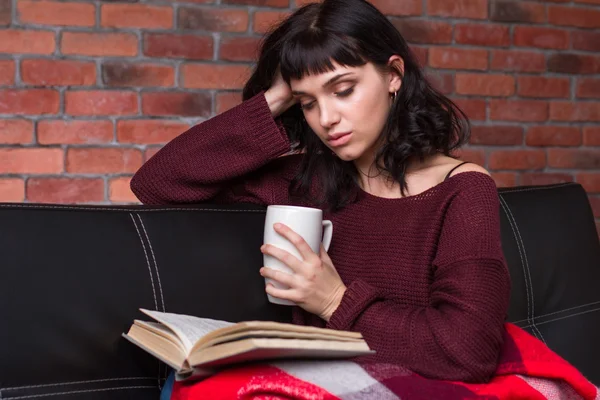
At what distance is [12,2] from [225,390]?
4.49 ft

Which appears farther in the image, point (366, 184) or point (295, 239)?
point (366, 184)

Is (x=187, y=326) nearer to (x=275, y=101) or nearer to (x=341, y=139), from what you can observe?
(x=341, y=139)

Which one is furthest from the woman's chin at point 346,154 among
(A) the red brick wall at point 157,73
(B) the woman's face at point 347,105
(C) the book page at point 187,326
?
(A) the red brick wall at point 157,73

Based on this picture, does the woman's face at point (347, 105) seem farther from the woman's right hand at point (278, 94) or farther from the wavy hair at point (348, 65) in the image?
the woman's right hand at point (278, 94)

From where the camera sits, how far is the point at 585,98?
248 centimetres

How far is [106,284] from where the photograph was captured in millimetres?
1166

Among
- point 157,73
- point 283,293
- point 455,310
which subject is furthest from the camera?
point 157,73

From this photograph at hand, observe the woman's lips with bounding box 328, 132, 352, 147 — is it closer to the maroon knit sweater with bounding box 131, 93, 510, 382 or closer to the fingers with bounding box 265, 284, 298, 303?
the maroon knit sweater with bounding box 131, 93, 510, 382

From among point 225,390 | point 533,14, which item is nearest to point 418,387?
point 225,390

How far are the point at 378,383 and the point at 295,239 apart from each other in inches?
11.5

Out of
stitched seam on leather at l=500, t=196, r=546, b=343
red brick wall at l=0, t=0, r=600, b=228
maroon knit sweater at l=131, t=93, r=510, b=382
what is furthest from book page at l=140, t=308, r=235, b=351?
red brick wall at l=0, t=0, r=600, b=228

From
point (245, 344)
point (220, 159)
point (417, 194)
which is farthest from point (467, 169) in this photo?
point (245, 344)

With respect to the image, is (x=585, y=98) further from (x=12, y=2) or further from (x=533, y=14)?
(x=12, y=2)

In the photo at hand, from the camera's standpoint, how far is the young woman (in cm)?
113
